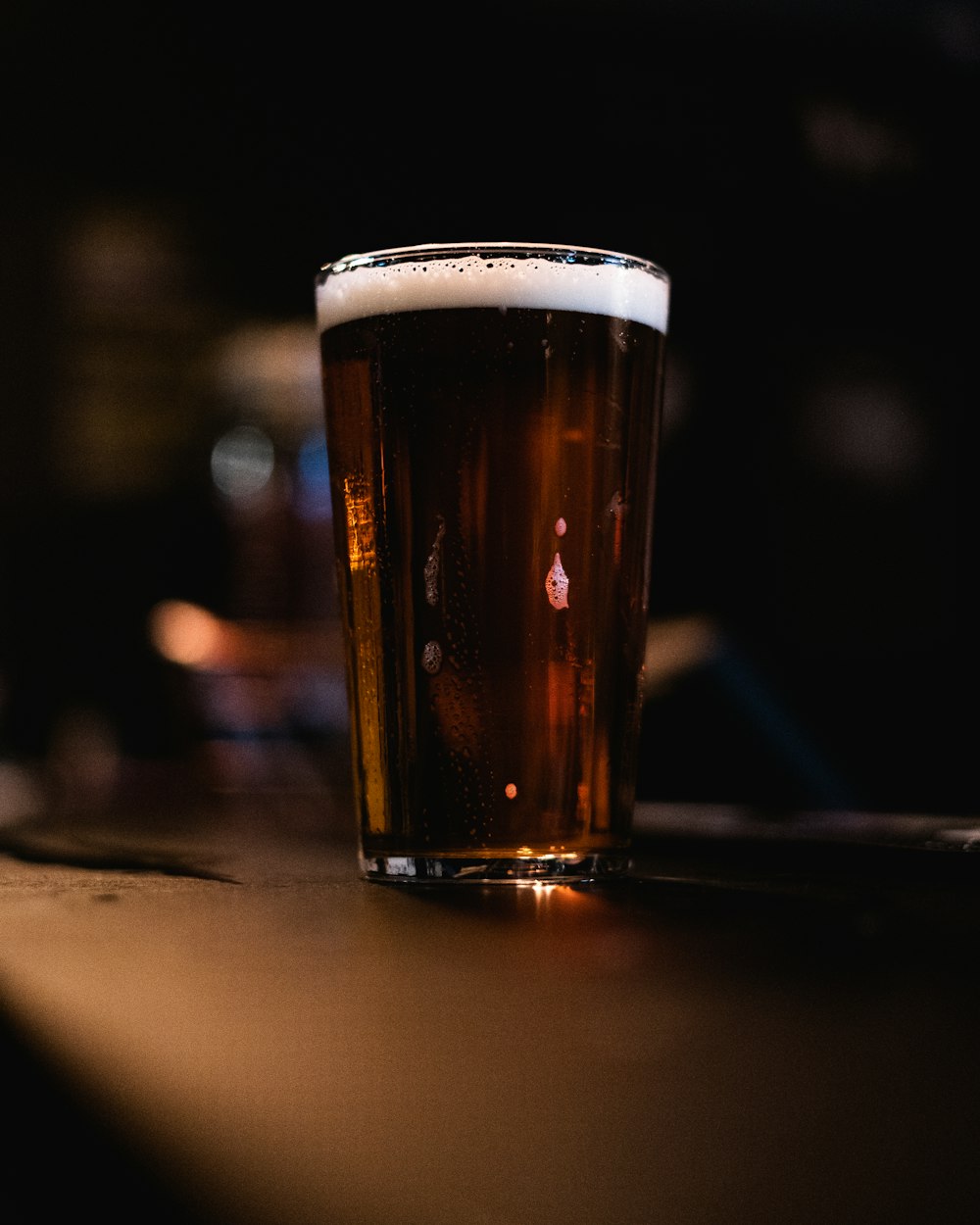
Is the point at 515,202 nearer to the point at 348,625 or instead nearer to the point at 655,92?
the point at 655,92

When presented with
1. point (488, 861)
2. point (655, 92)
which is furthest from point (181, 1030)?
point (655, 92)

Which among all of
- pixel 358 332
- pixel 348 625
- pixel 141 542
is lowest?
pixel 141 542

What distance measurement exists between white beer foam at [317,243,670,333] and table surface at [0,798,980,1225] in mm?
235

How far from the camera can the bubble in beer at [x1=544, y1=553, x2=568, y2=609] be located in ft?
1.73

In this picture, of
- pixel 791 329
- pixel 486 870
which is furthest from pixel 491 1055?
pixel 791 329

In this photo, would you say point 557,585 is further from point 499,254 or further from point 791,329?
point 791,329

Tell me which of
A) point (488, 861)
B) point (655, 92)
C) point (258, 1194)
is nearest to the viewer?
point (258, 1194)

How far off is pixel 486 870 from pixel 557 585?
0.12 m

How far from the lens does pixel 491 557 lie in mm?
523

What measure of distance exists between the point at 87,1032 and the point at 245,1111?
0.06 metres

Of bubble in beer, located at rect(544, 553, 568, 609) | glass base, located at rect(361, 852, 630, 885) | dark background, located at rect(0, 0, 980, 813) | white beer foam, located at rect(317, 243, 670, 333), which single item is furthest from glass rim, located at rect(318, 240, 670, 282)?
dark background, located at rect(0, 0, 980, 813)

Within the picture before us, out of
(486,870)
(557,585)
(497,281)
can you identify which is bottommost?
(486,870)

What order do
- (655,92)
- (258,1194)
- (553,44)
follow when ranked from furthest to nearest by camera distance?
1. (553,44)
2. (655,92)
3. (258,1194)

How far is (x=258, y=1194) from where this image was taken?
0.63 feet
